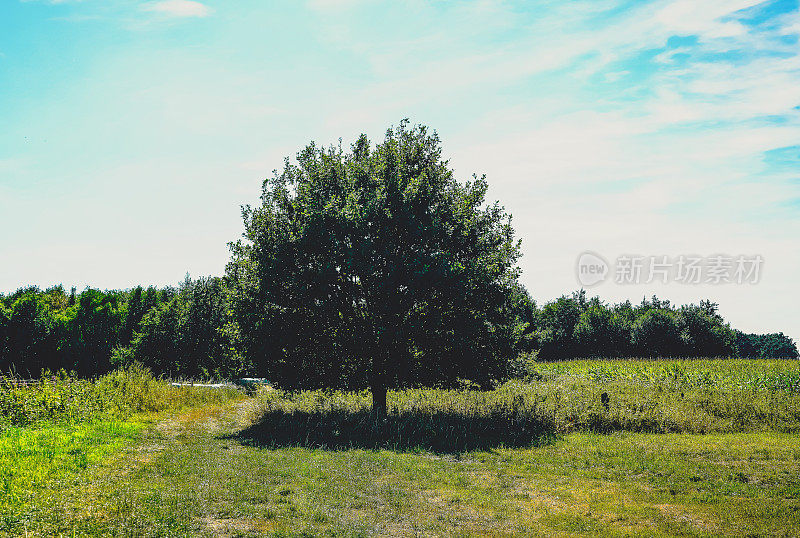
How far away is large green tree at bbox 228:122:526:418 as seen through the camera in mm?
20328

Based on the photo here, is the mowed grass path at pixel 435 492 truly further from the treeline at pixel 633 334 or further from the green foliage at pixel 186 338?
the treeline at pixel 633 334

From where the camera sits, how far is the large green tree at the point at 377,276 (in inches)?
800

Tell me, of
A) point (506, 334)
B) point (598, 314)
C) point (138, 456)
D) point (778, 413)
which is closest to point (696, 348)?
point (598, 314)

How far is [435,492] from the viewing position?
1148 cm

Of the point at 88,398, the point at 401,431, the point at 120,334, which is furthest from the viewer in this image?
the point at 120,334

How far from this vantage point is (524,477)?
1298cm

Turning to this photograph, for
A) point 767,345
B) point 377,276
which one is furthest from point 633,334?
point 767,345

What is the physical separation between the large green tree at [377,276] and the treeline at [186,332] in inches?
78.3

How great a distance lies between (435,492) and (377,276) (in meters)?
10.5

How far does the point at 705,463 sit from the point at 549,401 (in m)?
8.38

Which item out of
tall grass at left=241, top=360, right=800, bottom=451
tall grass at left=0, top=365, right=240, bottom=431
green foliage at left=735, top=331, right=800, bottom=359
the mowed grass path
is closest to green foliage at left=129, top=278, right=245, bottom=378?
tall grass at left=0, top=365, right=240, bottom=431

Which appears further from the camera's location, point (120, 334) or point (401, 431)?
point (120, 334)

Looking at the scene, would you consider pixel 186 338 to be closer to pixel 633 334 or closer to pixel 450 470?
pixel 450 470

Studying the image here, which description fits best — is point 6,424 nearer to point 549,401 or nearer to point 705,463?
point 549,401
